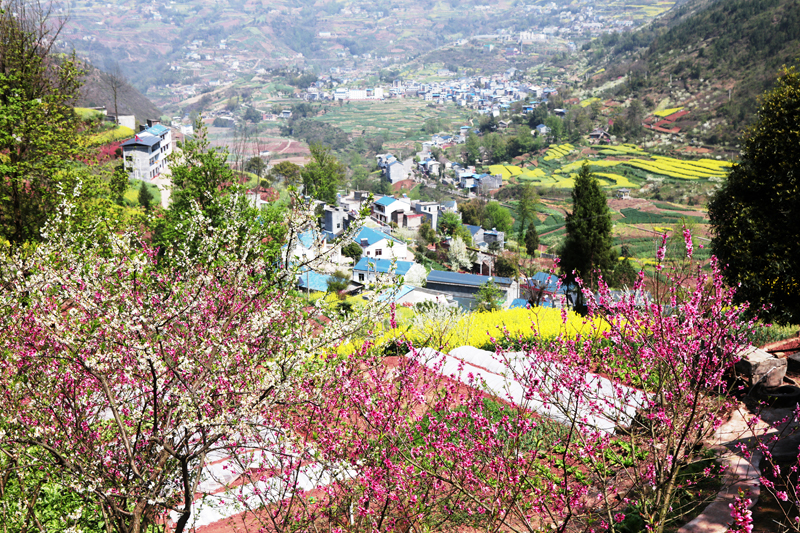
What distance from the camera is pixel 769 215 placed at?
9.21 metres

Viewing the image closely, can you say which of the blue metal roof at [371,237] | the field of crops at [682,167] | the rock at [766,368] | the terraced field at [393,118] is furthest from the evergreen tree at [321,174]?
the terraced field at [393,118]

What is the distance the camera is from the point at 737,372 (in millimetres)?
8250

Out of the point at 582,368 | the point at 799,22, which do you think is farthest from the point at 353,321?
the point at 799,22

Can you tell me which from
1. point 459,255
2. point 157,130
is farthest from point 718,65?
point 157,130

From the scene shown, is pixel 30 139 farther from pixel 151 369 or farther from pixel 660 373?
pixel 660 373

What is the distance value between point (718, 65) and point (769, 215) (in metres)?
104

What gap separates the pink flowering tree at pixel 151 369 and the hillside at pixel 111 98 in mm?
98248

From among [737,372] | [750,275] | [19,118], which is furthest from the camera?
[19,118]

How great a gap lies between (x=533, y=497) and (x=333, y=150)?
139 meters

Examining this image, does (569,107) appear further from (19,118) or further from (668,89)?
(19,118)

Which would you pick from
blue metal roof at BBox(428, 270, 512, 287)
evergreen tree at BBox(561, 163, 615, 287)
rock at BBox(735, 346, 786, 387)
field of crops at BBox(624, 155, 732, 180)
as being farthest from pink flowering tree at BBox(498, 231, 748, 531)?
field of crops at BBox(624, 155, 732, 180)

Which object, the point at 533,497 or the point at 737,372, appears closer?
the point at 533,497

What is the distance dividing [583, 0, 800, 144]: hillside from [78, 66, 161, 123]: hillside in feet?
301

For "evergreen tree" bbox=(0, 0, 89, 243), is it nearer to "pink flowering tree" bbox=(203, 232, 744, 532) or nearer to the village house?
"pink flowering tree" bbox=(203, 232, 744, 532)
